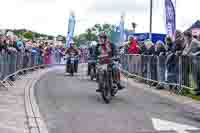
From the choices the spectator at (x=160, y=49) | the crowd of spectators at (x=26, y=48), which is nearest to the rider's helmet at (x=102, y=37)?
the spectator at (x=160, y=49)

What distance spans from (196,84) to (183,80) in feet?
4.11

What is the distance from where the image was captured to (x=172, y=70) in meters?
18.8

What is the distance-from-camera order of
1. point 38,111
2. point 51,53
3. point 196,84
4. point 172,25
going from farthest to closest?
point 51,53
point 172,25
point 196,84
point 38,111

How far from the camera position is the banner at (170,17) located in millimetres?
20828

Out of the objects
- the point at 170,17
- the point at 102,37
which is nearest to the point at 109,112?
the point at 102,37

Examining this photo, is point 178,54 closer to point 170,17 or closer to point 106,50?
point 170,17

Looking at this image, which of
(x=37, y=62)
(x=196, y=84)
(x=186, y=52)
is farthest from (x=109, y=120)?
(x=37, y=62)

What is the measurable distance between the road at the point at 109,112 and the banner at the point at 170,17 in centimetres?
384

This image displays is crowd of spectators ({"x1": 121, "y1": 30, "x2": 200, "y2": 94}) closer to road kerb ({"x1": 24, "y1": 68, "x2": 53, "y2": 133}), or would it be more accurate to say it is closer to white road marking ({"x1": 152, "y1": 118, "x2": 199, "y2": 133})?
road kerb ({"x1": 24, "y1": 68, "x2": 53, "y2": 133})

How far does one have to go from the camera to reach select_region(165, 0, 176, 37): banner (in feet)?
68.3

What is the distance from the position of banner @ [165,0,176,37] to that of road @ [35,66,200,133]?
3.84 metres

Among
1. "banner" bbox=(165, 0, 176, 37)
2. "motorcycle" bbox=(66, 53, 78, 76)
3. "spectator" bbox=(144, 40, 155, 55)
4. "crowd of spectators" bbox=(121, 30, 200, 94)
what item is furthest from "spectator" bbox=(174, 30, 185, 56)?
"motorcycle" bbox=(66, 53, 78, 76)

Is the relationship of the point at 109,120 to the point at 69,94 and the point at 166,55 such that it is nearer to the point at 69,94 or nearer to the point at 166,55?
the point at 69,94

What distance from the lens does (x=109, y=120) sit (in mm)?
11750
